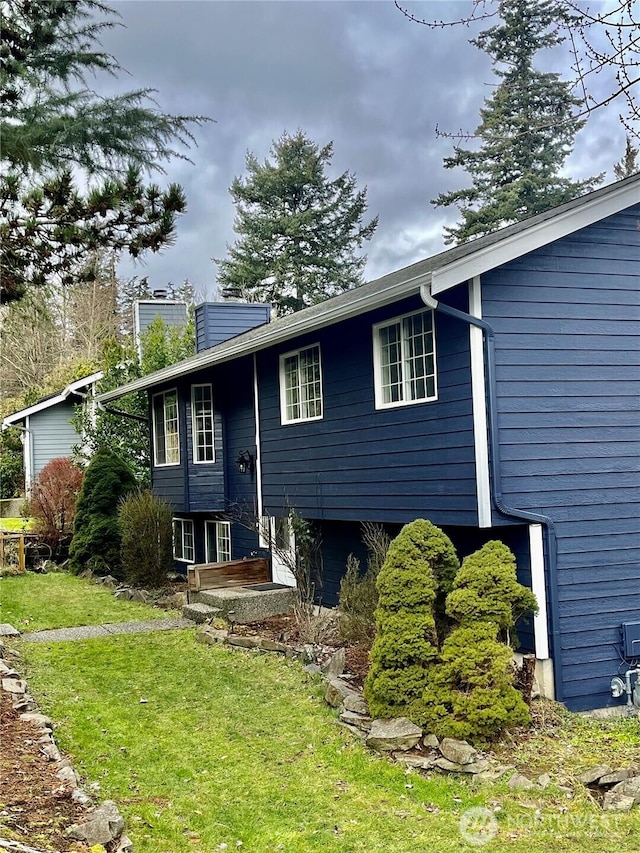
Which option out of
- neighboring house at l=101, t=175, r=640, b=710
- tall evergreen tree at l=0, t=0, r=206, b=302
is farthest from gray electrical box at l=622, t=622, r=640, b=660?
tall evergreen tree at l=0, t=0, r=206, b=302

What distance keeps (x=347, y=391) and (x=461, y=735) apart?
4670mm

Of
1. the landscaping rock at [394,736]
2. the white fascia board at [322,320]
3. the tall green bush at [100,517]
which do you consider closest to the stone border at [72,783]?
the landscaping rock at [394,736]

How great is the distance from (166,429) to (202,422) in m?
1.91

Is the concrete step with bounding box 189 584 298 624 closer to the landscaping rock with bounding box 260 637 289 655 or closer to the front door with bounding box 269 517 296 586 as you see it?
the front door with bounding box 269 517 296 586

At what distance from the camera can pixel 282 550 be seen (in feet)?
37.7

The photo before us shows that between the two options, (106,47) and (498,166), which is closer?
(106,47)

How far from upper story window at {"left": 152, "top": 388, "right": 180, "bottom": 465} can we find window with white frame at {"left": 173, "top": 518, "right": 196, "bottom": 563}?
4.24 ft

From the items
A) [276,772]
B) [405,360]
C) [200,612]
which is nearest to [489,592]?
Answer: [276,772]

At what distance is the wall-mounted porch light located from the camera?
12.8 m

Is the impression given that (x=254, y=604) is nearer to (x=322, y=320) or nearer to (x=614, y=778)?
(x=322, y=320)

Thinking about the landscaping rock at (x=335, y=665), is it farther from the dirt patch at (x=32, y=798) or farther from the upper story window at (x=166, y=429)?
the upper story window at (x=166, y=429)

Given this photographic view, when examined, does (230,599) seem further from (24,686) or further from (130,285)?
(130,285)

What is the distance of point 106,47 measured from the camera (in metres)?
6.16

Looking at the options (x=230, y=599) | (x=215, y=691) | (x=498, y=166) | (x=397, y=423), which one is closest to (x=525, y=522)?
(x=397, y=423)
